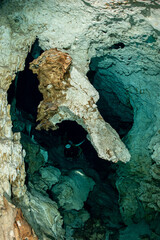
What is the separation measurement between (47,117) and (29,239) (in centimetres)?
147

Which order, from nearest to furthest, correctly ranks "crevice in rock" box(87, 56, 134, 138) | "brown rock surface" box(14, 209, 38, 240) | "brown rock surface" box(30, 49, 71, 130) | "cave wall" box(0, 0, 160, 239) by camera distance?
1. "brown rock surface" box(14, 209, 38, 240)
2. "cave wall" box(0, 0, 160, 239)
3. "brown rock surface" box(30, 49, 71, 130)
4. "crevice in rock" box(87, 56, 134, 138)

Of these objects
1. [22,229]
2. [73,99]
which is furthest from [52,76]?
[22,229]

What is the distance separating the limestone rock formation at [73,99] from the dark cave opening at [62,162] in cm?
160

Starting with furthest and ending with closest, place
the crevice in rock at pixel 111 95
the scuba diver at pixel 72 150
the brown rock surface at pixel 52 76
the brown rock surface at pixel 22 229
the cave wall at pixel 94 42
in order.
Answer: the scuba diver at pixel 72 150, the crevice in rock at pixel 111 95, the brown rock surface at pixel 52 76, the cave wall at pixel 94 42, the brown rock surface at pixel 22 229

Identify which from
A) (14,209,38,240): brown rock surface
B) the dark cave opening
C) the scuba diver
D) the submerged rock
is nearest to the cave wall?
(14,209,38,240): brown rock surface

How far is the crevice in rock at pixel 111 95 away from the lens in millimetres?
3977

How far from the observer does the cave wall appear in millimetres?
2150

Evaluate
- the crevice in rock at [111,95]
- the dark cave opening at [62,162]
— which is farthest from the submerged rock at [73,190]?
the crevice in rock at [111,95]

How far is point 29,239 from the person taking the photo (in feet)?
6.17

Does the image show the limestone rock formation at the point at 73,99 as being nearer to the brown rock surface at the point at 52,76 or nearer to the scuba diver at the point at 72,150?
the brown rock surface at the point at 52,76

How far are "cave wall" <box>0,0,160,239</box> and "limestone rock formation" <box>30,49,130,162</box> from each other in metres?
0.21

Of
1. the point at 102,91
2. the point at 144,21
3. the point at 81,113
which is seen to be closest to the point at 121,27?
the point at 144,21

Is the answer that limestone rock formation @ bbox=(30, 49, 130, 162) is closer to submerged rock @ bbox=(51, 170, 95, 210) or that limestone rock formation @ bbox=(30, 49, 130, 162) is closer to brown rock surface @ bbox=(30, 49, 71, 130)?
brown rock surface @ bbox=(30, 49, 71, 130)

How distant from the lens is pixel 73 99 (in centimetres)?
243
